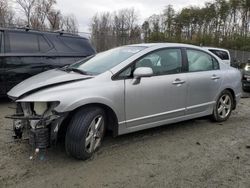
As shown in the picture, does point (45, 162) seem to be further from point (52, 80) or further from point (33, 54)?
point (33, 54)

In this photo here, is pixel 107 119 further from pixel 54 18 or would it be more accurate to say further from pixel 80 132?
pixel 54 18

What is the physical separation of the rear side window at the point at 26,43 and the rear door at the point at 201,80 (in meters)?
3.74

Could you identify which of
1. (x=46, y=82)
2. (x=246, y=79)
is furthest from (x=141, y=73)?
(x=246, y=79)

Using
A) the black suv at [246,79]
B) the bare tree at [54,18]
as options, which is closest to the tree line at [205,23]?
the bare tree at [54,18]

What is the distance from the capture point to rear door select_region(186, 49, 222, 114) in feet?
16.4

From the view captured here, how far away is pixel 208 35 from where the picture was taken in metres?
38.1

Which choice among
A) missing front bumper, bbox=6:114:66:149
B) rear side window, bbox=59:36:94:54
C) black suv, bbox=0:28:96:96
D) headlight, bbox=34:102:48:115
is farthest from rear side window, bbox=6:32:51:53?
missing front bumper, bbox=6:114:66:149

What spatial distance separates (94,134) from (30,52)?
12.9 ft

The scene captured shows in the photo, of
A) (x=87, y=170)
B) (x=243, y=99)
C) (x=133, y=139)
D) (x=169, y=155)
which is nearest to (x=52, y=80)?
(x=87, y=170)

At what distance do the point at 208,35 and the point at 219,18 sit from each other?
5.11m

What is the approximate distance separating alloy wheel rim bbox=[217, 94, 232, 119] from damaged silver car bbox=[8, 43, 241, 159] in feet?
0.18

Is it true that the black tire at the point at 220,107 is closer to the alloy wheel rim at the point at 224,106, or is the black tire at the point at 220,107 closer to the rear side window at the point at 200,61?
the alloy wheel rim at the point at 224,106

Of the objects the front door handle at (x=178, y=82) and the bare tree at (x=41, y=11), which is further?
the bare tree at (x=41, y=11)

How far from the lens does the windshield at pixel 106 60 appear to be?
427 cm
